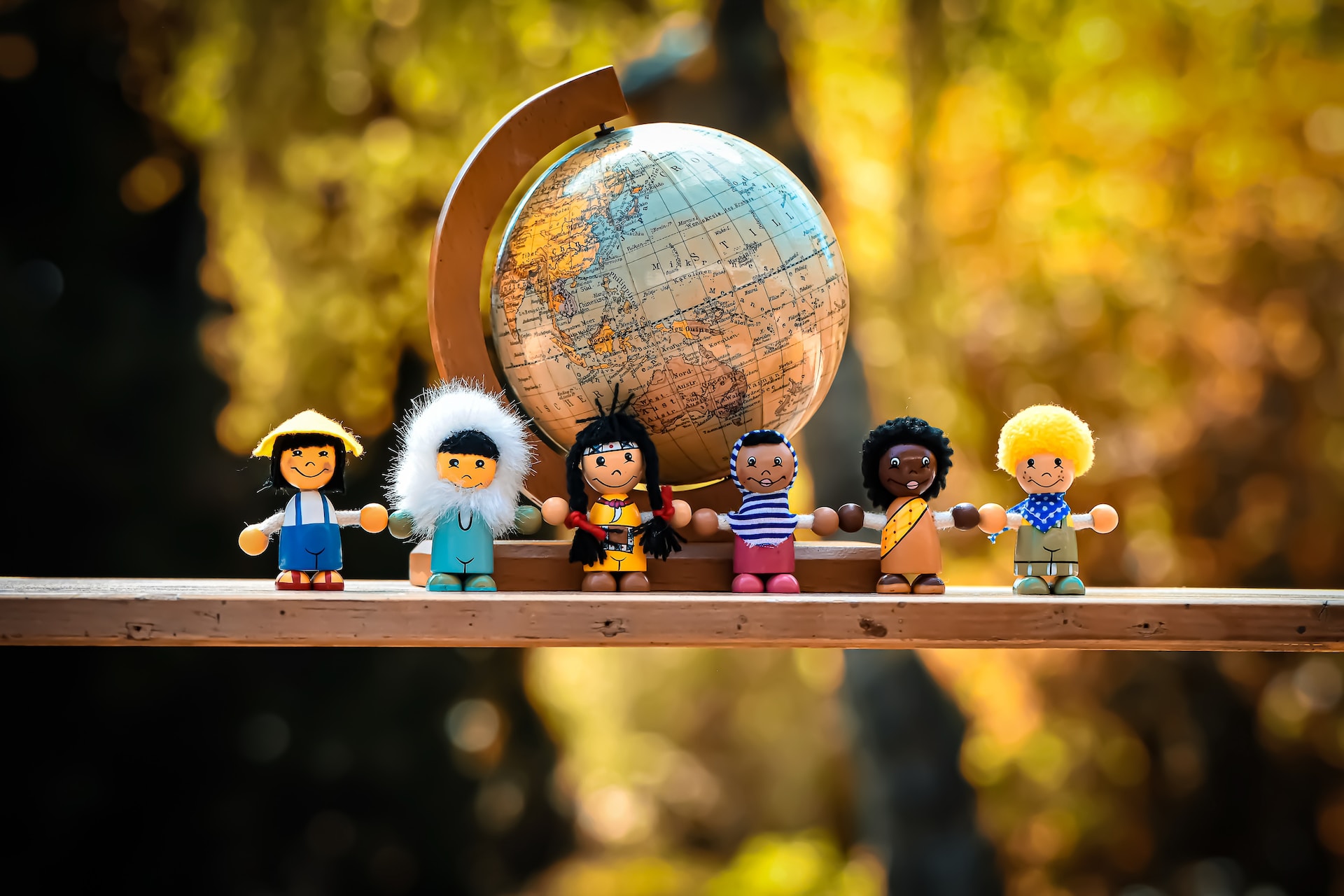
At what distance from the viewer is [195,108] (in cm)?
367

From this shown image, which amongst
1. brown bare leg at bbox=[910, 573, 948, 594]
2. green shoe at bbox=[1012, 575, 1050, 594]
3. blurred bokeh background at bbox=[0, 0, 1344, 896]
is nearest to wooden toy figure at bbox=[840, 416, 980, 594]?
brown bare leg at bbox=[910, 573, 948, 594]

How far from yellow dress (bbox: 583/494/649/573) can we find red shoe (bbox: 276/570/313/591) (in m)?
0.40

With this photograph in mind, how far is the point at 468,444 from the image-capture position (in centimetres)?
159

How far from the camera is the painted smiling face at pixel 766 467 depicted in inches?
62.4

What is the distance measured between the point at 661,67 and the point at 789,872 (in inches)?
112

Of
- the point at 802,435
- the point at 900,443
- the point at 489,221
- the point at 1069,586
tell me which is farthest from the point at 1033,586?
the point at 802,435

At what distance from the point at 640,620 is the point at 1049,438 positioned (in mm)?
662

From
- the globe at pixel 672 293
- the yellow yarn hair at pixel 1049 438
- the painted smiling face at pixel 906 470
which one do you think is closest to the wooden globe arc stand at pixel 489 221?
the globe at pixel 672 293

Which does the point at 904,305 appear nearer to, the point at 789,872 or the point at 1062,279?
the point at 1062,279

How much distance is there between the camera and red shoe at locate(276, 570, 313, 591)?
5.21 feet

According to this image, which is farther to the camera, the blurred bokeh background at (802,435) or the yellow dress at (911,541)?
the blurred bokeh background at (802,435)

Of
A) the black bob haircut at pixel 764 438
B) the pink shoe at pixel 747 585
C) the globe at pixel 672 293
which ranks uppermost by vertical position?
the globe at pixel 672 293

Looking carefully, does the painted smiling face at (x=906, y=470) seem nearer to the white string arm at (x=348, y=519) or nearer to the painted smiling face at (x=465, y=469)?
the painted smiling face at (x=465, y=469)

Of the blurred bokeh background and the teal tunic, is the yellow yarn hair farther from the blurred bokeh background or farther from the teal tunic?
the blurred bokeh background
